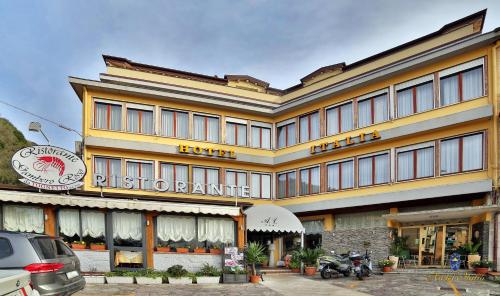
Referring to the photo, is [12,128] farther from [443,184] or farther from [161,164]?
[443,184]

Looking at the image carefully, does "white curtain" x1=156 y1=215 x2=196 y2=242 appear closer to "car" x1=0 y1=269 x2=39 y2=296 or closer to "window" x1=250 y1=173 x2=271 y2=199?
"window" x1=250 y1=173 x2=271 y2=199

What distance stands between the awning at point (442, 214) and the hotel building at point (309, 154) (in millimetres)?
88

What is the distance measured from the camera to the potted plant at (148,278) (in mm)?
17484

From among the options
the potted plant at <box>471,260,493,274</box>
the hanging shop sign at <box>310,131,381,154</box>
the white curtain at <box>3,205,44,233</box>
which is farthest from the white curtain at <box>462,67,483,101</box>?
the white curtain at <box>3,205,44,233</box>

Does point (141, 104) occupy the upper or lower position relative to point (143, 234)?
upper

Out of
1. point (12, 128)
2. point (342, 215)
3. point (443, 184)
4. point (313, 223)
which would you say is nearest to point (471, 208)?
point (443, 184)

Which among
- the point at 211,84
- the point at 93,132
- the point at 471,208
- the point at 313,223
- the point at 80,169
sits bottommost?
the point at 313,223

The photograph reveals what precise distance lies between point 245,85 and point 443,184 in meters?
17.7

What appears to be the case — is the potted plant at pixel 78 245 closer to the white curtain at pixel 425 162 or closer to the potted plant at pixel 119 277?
the potted plant at pixel 119 277

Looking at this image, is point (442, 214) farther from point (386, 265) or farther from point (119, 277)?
point (119, 277)

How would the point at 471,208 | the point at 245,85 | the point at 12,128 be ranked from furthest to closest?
the point at 12,128, the point at 245,85, the point at 471,208

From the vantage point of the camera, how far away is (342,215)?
2886 cm

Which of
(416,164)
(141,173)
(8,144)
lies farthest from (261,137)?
(8,144)

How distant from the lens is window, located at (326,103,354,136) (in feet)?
92.0
